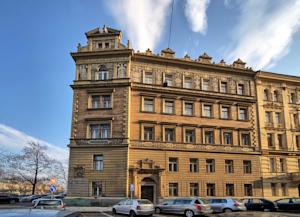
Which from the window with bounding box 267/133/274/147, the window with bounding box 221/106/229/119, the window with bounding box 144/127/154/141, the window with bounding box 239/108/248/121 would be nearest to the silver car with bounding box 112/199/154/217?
the window with bounding box 144/127/154/141

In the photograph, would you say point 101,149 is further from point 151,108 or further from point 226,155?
point 226,155

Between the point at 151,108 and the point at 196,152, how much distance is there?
762 centimetres

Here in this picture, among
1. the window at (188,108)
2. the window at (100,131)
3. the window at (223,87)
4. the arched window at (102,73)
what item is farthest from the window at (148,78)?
the window at (223,87)

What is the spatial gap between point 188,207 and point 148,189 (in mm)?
10513

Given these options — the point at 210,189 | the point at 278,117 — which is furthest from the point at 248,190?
the point at 278,117

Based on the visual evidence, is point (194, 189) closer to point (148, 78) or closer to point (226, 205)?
point (226, 205)

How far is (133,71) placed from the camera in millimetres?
34438

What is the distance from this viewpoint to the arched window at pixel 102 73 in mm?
33969

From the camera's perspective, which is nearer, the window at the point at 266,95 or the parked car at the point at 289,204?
the parked car at the point at 289,204

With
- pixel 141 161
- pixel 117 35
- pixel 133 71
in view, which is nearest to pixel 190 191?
pixel 141 161

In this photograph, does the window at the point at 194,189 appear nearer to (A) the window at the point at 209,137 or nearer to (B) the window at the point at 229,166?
(B) the window at the point at 229,166

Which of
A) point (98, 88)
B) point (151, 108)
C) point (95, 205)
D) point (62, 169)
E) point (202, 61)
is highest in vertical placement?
point (202, 61)

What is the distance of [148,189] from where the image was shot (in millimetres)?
31406

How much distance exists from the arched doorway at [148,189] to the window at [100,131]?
6.66 metres
